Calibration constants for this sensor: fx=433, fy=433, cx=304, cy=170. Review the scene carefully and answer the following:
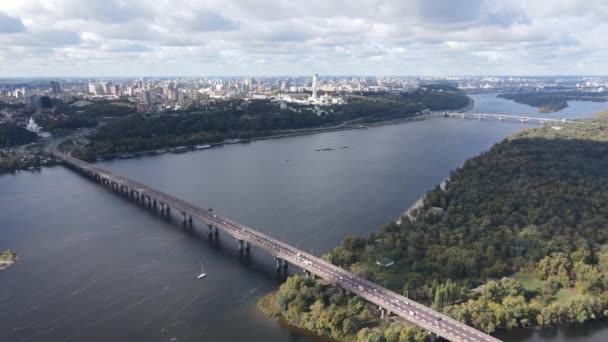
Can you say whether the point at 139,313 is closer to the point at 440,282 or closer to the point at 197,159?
the point at 440,282

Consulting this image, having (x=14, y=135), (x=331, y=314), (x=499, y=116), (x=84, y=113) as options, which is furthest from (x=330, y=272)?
(x=499, y=116)

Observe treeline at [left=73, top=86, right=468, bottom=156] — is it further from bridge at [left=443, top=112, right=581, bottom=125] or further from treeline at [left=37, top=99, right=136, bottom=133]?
bridge at [left=443, top=112, right=581, bottom=125]

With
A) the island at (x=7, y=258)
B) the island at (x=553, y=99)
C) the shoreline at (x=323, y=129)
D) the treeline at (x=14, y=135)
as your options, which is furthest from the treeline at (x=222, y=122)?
the island at (x=553, y=99)

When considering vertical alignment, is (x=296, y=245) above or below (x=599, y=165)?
below

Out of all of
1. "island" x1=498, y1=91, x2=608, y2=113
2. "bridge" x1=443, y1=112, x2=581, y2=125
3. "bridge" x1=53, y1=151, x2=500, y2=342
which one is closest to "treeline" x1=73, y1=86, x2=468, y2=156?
"bridge" x1=443, y1=112, x2=581, y2=125

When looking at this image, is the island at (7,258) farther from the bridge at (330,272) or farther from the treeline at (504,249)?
the treeline at (504,249)

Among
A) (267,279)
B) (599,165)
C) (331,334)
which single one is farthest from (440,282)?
(599,165)

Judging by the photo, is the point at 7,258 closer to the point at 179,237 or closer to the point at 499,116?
the point at 179,237
